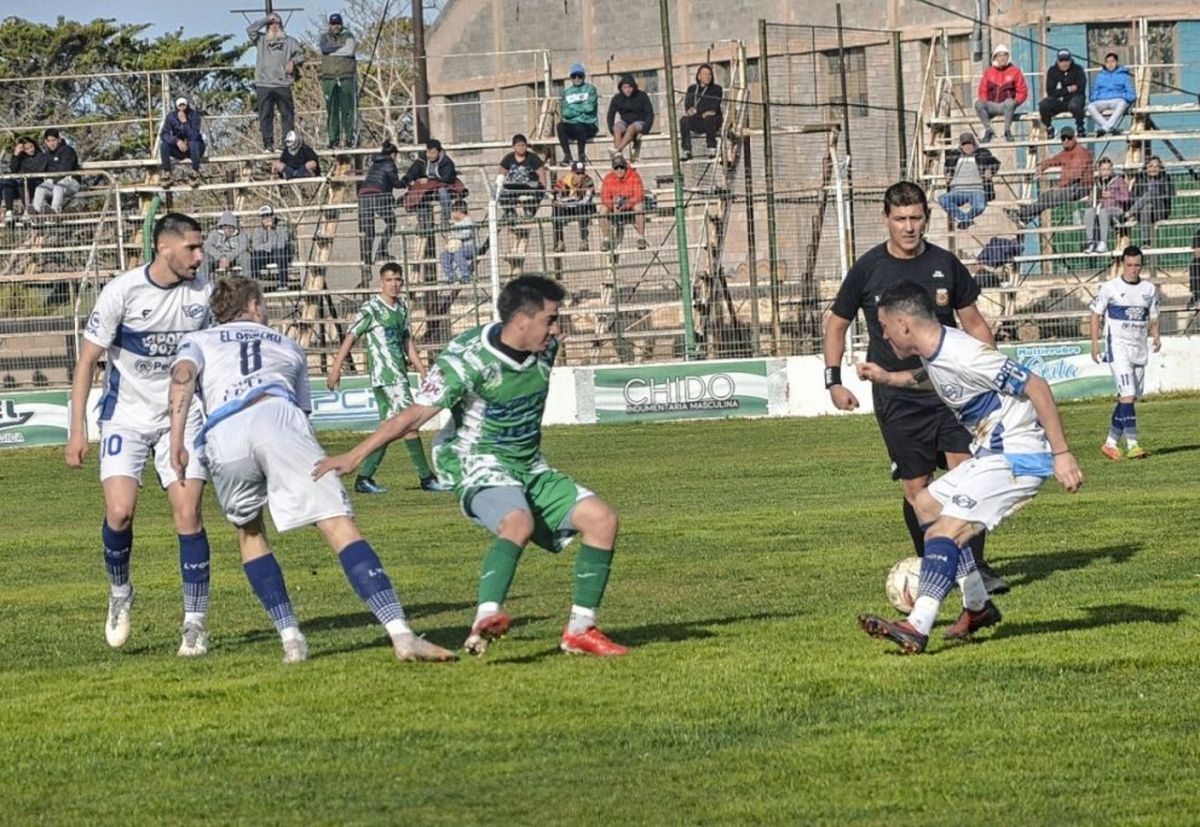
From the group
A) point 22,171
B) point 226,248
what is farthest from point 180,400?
point 22,171

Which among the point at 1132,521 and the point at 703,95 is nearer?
the point at 1132,521

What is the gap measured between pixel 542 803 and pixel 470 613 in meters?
4.68

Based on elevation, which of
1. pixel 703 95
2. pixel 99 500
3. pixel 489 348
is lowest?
pixel 99 500

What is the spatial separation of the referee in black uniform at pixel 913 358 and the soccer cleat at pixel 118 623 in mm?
3730

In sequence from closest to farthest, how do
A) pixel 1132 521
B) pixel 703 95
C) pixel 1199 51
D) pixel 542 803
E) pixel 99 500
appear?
pixel 542 803 < pixel 1132 521 < pixel 99 500 < pixel 703 95 < pixel 1199 51

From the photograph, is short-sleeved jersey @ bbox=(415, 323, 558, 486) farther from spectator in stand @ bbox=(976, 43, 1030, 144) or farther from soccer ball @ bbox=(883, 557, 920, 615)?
spectator in stand @ bbox=(976, 43, 1030, 144)

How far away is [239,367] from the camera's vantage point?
28.7 feet

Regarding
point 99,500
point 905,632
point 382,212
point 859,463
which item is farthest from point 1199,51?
point 905,632

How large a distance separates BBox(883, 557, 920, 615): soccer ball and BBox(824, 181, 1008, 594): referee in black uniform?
622mm

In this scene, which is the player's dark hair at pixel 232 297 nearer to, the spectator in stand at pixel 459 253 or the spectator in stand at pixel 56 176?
the spectator in stand at pixel 459 253

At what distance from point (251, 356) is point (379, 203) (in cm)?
2112

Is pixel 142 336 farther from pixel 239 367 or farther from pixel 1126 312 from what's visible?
pixel 1126 312

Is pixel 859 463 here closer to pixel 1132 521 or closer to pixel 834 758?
pixel 1132 521

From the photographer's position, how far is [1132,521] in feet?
45.9
